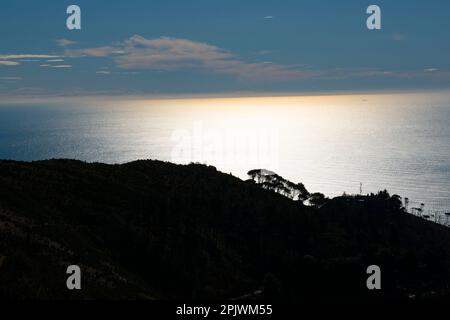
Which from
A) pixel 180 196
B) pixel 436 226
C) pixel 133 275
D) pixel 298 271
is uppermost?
pixel 180 196

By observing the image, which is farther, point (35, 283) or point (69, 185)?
point (69, 185)

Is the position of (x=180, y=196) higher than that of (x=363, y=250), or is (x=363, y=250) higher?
(x=180, y=196)
